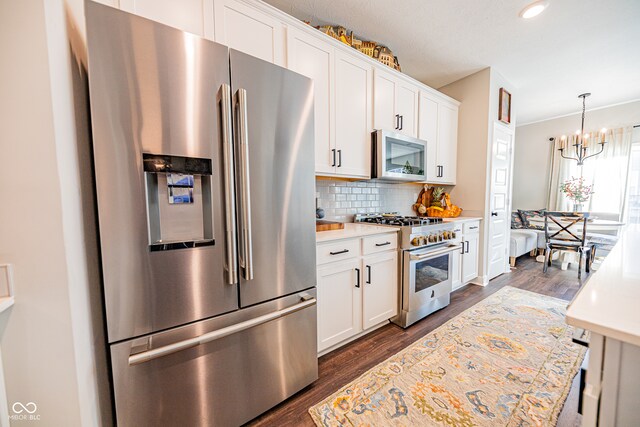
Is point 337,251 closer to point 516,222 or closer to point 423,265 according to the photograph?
point 423,265

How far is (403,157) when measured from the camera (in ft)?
8.54

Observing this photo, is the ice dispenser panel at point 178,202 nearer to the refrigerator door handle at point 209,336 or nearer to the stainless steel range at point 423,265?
the refrigerator door handle at point 209,336

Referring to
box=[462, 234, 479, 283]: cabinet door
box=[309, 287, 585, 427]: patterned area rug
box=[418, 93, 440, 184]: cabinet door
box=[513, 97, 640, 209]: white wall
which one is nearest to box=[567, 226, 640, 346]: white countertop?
box=[309, 287, 585, 427]: patterned area rug

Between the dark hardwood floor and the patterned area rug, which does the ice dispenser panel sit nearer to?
the dark hardwood floor

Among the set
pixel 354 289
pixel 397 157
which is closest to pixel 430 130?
pixel 397 157

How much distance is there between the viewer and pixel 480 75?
3104 mm

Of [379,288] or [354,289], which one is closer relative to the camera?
[354,289]

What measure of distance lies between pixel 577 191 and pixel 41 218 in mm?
7452

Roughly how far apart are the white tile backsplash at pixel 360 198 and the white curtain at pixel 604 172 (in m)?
4.41

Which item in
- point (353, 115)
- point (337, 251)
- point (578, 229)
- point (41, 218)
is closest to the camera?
point (41, 218)

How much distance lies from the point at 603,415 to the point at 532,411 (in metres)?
0.98

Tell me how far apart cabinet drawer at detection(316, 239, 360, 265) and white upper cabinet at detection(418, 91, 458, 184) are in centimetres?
182

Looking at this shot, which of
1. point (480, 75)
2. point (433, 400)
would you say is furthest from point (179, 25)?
point (480, 75)

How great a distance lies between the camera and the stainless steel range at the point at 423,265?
6.97 feet
